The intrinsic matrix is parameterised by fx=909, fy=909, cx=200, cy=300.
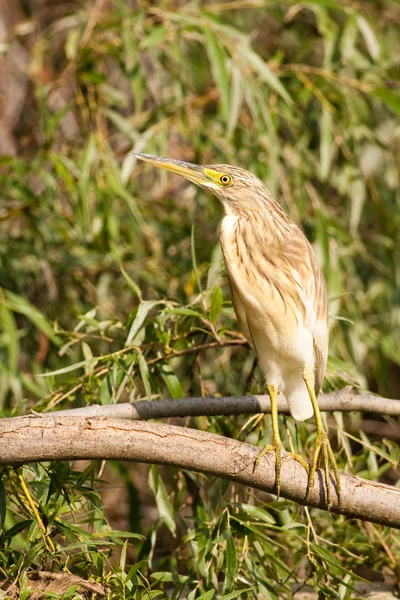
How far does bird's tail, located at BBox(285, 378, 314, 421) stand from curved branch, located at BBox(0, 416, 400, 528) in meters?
0.48

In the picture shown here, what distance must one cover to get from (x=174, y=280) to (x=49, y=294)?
477mm

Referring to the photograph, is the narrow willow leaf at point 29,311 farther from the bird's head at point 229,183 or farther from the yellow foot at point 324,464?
the yellow foot at point 324,464

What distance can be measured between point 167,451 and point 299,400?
645 mm

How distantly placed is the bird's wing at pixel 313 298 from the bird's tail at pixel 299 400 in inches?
1.4

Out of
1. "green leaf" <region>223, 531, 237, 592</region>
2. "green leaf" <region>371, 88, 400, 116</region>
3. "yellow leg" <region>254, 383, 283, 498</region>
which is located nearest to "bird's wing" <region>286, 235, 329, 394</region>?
"yellow leg" <region>254, 383, 283, 498</region>

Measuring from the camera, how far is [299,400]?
2.15 m

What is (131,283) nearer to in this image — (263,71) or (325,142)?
(263,71)

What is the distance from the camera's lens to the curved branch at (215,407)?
1845mm

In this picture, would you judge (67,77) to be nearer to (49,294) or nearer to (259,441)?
(49,294)

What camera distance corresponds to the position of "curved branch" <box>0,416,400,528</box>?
1549 mm

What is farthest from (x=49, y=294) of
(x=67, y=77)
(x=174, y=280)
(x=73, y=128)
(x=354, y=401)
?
(x=354, y=401)

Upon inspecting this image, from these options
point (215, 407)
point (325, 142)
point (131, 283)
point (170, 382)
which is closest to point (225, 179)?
point (131, 283)

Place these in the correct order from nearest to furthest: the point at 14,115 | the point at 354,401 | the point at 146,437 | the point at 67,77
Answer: the point at 146,437
the point at 354,401
the point at 67,77
the point at 14,115

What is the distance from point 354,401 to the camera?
2.03 meters
